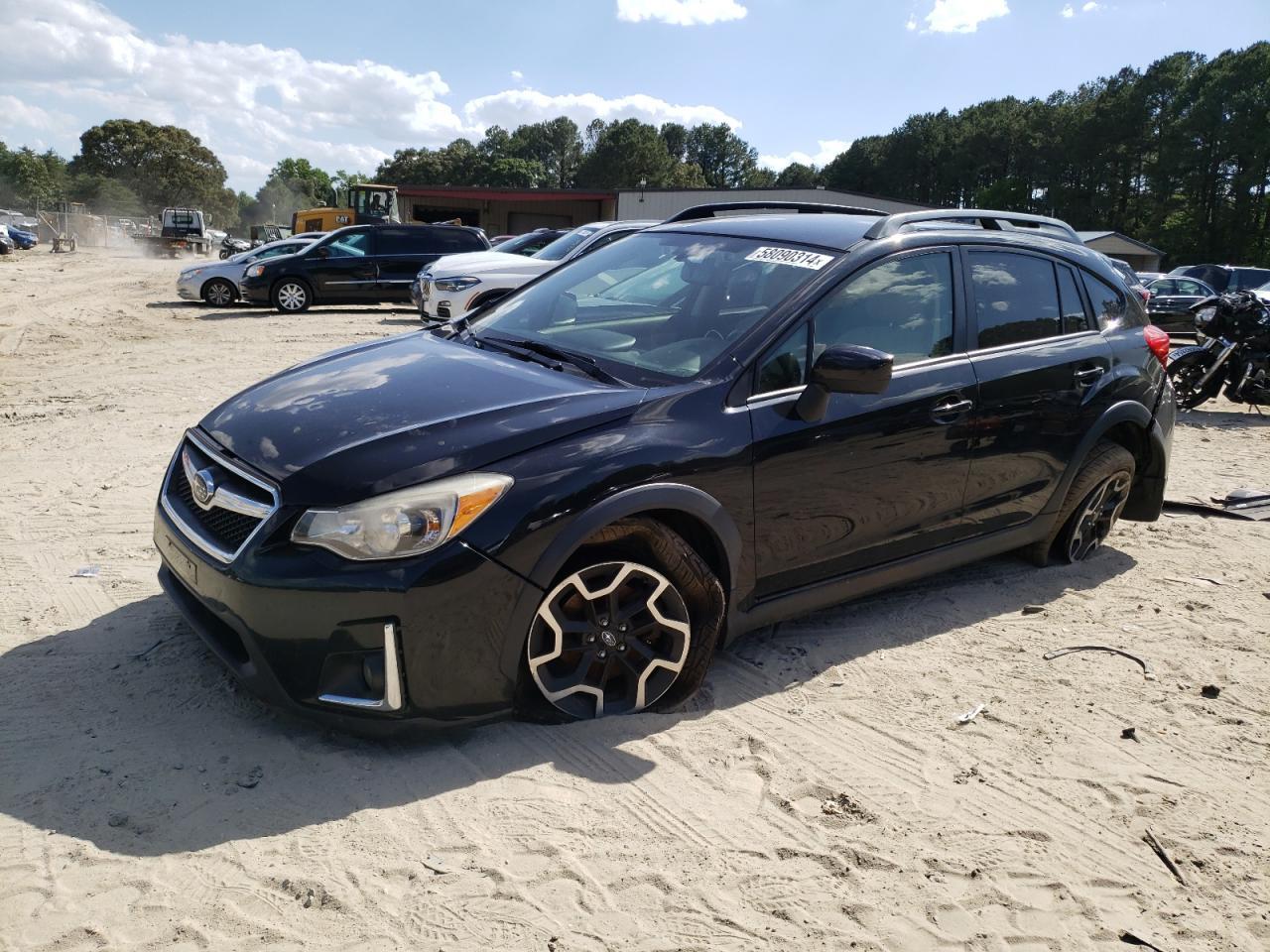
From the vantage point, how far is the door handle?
13.4ft

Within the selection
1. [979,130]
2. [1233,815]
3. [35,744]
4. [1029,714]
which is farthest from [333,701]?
[979,130]

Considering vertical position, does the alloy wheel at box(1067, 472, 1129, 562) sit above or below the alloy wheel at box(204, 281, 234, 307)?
below

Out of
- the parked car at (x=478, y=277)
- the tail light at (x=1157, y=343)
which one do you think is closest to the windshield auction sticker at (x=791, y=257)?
the tail light at (x=1157, y=343)

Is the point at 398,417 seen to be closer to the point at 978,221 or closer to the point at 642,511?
the point at 642,511

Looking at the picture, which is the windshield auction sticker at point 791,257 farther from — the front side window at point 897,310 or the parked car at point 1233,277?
the parked car at point 1233,277

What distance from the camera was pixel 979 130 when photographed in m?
94.9

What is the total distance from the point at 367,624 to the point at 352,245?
57.0ft

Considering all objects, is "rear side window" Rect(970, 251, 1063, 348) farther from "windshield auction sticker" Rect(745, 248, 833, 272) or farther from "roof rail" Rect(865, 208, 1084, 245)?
"windshield auction sticker" Rect(745, 248, 833, 272)

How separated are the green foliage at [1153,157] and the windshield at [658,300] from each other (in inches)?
2734

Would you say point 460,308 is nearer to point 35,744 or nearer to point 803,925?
point 35,744

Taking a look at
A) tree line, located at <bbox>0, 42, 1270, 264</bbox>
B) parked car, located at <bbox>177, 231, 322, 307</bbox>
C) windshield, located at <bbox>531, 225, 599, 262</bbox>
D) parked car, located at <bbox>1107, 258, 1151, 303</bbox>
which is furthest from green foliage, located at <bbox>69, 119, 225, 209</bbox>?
parked car, located at <bbox>1107, 258, 1151, 303</bbox>

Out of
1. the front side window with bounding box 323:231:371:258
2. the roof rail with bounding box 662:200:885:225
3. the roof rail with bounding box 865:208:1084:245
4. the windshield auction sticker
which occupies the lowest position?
the windshield auction sticker

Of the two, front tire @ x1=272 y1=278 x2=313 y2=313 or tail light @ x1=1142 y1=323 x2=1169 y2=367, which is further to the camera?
front tire @ x1=272 y1=278 x2=313 y2=313

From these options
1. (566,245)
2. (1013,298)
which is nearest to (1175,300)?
(566,245)
